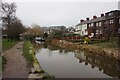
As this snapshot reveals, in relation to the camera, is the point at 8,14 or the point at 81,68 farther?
the point at 8,14

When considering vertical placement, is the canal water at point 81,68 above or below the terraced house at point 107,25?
below

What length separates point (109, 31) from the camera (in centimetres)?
5025

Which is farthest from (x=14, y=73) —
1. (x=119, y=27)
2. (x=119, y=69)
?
(x=119, y=27)

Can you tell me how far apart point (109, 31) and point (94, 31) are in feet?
33.6

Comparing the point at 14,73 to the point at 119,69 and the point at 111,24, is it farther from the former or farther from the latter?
the point at 111,24

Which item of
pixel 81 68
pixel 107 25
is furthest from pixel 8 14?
pixel 81 68

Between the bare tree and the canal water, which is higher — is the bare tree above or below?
above

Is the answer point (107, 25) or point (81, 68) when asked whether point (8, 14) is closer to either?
point (107, 25)

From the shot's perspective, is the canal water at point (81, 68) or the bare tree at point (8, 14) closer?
the canal water at point (81, 68)

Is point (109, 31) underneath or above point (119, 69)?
above

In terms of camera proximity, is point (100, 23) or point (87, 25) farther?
point (87, 25)

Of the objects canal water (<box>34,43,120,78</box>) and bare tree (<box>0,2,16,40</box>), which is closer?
canal water (<box>34,43,120,78</box>)

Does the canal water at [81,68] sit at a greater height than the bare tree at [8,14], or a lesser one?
lesser

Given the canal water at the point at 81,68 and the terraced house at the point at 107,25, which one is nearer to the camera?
the canal water at the point at 81,68
